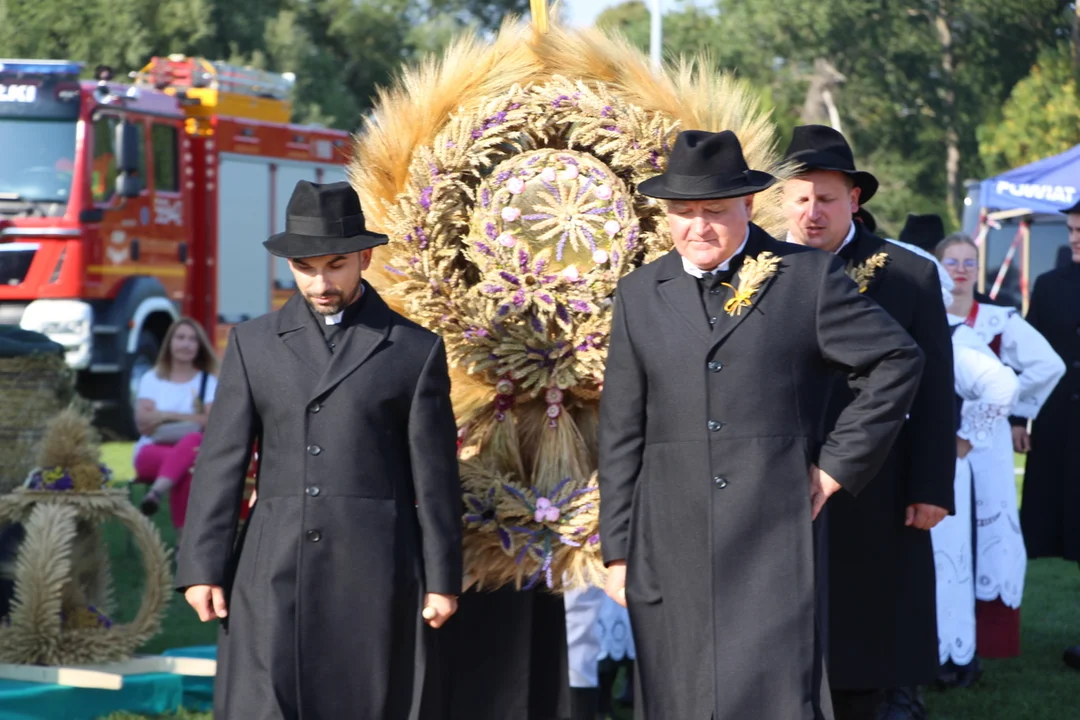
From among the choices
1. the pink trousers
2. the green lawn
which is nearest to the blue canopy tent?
the green lawn

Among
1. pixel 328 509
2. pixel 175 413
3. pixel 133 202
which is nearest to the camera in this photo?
pixel 328 509

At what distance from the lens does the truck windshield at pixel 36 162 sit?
13.2m

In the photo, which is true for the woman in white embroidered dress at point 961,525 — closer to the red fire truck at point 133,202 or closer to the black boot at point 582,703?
the black boot at point 582,703

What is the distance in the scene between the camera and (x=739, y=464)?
3699 millimetres

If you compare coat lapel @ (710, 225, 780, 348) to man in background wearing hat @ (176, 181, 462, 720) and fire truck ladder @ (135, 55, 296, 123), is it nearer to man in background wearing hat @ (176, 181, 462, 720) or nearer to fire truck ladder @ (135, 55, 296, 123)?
man in background wearing hat @ (176, 181, 462, 720)

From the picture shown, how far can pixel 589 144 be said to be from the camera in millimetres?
4391

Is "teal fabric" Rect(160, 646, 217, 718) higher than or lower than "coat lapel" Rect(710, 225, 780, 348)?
lower

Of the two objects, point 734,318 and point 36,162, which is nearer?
point 734,318

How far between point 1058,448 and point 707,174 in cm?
467

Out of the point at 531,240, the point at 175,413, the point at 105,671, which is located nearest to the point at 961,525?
the point at 531,240

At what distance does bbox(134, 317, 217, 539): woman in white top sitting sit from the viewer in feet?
27.8

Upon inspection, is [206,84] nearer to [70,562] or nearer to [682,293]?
[70,562]

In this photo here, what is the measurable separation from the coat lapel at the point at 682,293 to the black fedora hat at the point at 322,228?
0.71m

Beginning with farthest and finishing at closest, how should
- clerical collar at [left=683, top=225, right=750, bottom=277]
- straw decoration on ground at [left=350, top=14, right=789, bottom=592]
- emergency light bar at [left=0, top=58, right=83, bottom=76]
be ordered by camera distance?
emergency light bar at [left=0, top=58, right=83, bottom=76] → straw decoration on ground at [left=350, top=14, right=789, bottom=592] → clerical collar at [left=683, top=225, right=750, bottom=277]
